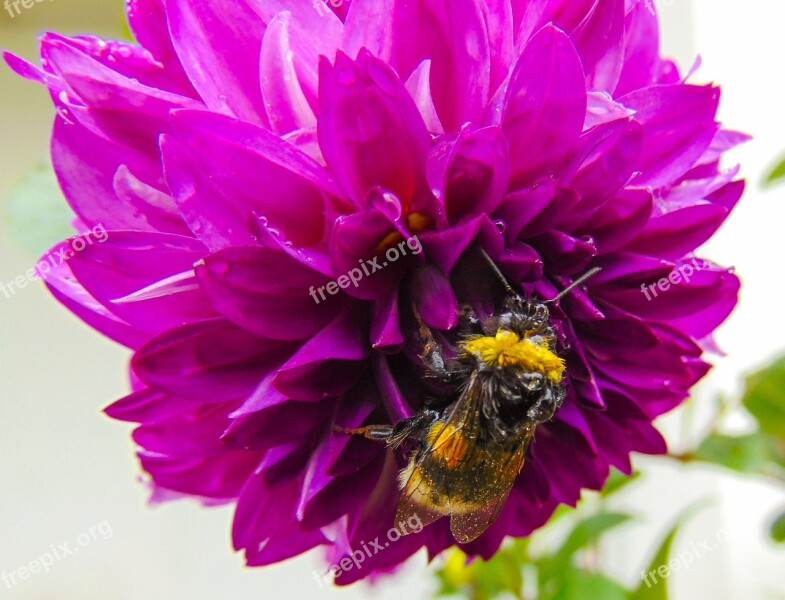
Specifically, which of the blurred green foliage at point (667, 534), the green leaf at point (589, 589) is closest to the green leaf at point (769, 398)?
the blurred green foliage at point (667, 534)

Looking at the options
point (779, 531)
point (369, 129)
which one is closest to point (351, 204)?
point (369, 129)

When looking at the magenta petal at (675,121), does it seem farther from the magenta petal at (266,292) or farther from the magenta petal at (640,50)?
the magenta petal at (266,292)

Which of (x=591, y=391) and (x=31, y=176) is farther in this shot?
(x=31, y=176)

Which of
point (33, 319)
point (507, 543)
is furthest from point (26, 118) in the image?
point (507, 543)

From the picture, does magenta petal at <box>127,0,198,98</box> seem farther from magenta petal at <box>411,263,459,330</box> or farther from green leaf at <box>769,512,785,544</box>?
green leaf at <box>769,512,785,544</box>

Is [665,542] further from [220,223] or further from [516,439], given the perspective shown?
[220,223]

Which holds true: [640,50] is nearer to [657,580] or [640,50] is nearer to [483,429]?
[483,429]

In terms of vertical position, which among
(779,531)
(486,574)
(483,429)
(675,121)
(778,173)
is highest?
(675,121)
